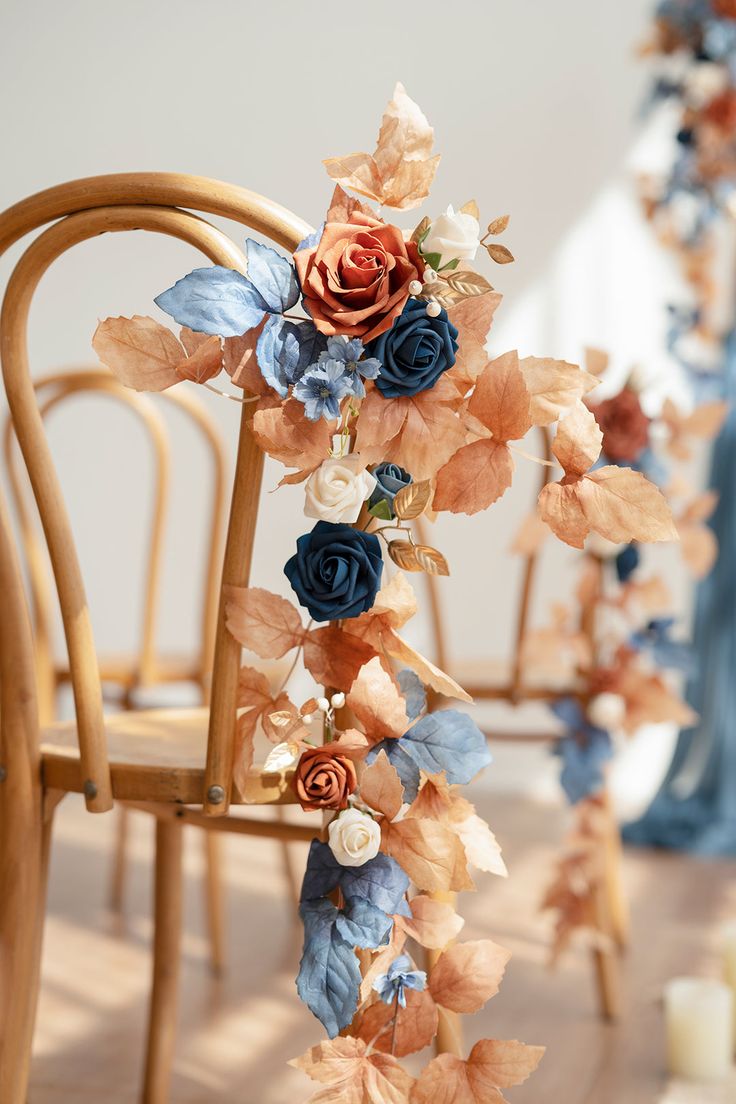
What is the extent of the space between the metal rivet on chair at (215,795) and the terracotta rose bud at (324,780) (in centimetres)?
11

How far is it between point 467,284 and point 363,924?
47 centimetres

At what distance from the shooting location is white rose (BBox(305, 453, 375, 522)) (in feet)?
2.77

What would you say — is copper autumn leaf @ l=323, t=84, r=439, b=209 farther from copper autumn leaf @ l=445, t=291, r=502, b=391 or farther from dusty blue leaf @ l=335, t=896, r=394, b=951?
dusty blue leaf @ l=335, t=896, r=394, b=951

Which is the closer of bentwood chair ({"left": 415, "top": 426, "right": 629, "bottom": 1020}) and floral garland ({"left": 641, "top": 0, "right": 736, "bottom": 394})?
bentwood chair ({"left": 415, "top": 426, "right": 629, "bottom": 1020})

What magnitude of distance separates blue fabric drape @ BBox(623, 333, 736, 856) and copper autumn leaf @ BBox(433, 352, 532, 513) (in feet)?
6.50

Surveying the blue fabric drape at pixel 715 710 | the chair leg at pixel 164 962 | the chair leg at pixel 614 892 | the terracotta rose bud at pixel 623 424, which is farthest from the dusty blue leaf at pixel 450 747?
the blue fabric drape at pixel 715 710

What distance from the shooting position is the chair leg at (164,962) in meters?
1.38

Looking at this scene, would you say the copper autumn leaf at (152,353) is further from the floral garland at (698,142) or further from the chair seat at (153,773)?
the floral garland at (698,142)

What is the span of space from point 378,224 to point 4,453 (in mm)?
1221

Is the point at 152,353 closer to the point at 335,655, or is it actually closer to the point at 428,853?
the point at 335,655

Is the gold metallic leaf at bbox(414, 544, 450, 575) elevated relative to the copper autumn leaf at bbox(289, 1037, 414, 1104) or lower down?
elevated

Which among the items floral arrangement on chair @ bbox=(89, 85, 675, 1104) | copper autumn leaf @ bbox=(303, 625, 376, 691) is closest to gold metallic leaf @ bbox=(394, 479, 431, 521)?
floral arrangement on chair @ bbox=(89, 85, 675, 1104)

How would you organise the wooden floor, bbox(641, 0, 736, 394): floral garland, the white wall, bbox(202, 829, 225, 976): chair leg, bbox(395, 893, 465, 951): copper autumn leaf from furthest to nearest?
bbox(641, 0, 736, 394): floral garland < bbox(202, 829, 225, 976): chair leg < the wooden floor < the white wall < bbox(395, 893, 465, 951): copper autumn leaf

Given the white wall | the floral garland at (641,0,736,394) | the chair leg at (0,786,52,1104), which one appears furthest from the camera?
the floral garland at (641,0,736,394)
